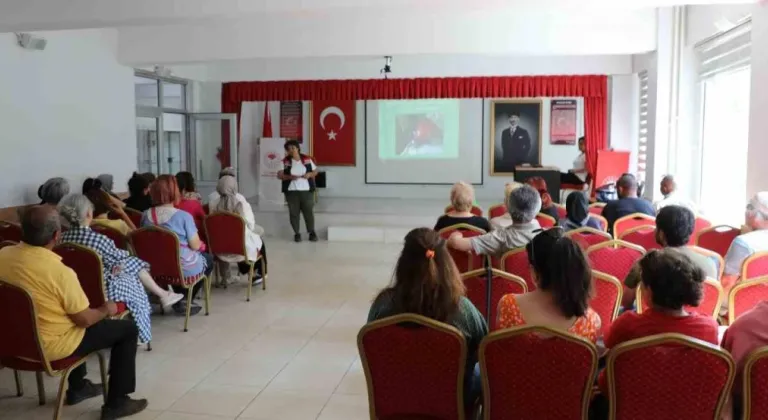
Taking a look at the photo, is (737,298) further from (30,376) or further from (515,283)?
(30,376)

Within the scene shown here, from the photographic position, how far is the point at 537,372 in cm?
225

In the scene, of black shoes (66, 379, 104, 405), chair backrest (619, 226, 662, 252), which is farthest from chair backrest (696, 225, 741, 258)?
black shoes (66, 379, 104, 405)

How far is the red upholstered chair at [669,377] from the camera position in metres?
2.09

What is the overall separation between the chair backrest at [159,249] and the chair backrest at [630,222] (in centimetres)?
339

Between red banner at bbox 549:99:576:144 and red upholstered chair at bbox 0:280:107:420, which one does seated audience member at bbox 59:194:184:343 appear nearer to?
red upholstered chair at bbox 0:280:107:420

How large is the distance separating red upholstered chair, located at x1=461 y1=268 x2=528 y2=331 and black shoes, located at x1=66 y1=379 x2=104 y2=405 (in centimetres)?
213

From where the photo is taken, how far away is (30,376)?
13.3ft

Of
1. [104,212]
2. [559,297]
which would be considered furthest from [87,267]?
[559,297]

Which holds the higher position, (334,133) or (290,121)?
(290,121)

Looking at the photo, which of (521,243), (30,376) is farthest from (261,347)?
(521,243)

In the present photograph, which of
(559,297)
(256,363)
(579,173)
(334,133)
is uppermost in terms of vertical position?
(334,133)

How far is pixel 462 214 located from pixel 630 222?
1.56 m

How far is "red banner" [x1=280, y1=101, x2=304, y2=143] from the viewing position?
1420 cm

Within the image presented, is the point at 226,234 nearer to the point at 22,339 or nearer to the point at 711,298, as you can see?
the point at 22,339
